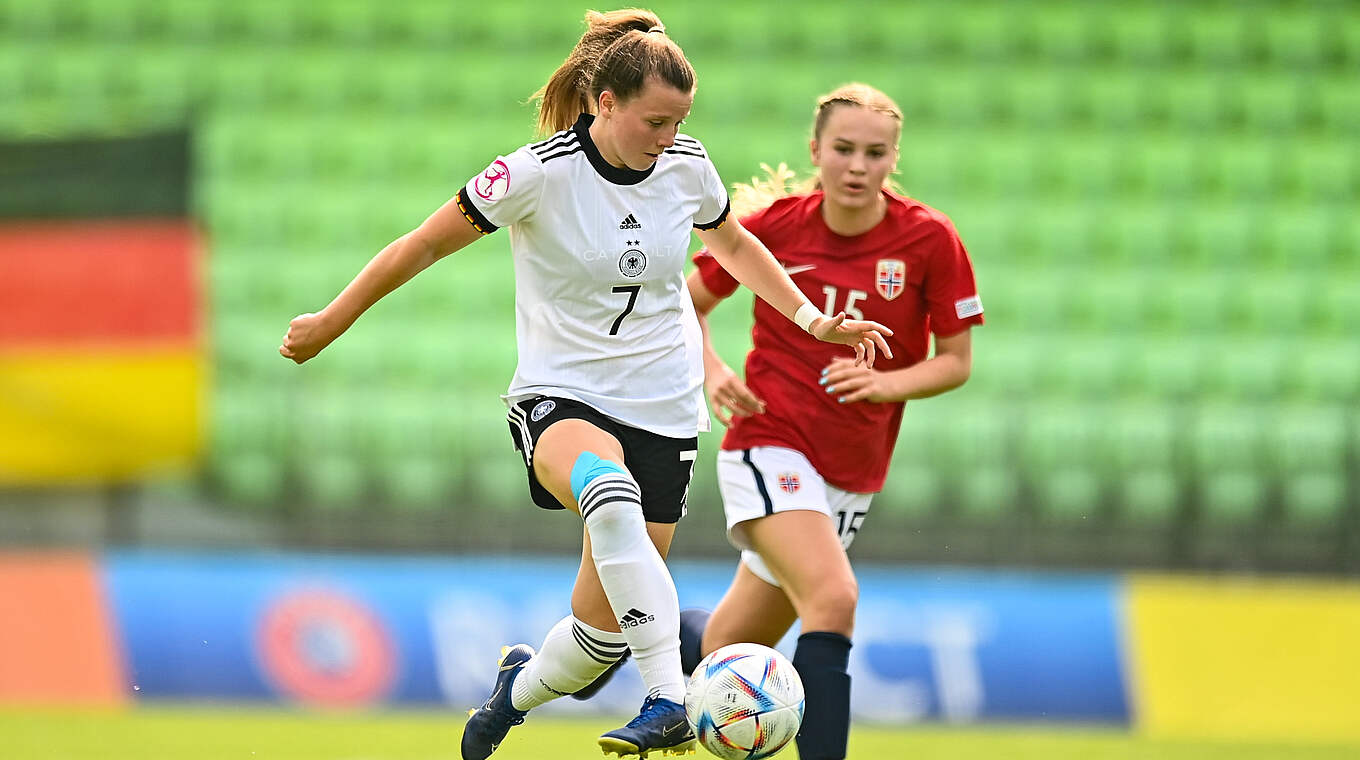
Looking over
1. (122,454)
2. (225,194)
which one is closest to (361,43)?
(225,194)

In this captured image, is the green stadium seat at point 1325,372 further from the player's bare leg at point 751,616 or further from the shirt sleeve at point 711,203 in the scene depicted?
the shirt sleeve at point 711,203

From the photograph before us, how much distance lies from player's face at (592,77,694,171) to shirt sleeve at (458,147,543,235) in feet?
0.64

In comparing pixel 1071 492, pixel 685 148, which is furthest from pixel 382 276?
pixel 1071 492

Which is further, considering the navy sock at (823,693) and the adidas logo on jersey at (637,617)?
the navy sock at (823,693)

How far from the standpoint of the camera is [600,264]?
14.7ft

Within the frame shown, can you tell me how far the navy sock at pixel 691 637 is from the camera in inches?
215

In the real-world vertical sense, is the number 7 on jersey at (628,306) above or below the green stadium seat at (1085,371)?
above

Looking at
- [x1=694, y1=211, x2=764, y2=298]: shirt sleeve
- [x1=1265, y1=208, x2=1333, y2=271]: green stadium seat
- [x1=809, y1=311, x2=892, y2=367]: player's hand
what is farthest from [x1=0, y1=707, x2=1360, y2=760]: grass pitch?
[x1=1265, y1=208, x2=1333, y2=271]: green stadium seat

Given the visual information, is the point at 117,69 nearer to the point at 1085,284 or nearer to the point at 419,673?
the point at 419,673

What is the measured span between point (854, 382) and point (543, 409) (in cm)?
86

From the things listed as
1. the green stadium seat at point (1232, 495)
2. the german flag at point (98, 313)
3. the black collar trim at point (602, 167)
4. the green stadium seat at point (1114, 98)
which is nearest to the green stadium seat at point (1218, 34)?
the green stadium seat at point (1114, 98)

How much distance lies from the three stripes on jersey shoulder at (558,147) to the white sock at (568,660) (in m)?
1.26

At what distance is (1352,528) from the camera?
30.3 ft

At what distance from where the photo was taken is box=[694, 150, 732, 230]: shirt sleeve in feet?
15.4
